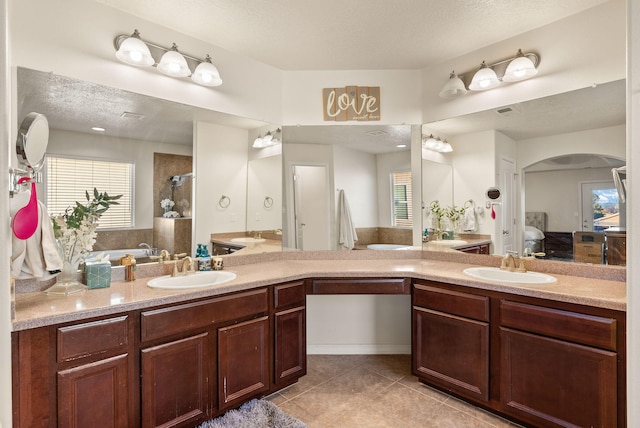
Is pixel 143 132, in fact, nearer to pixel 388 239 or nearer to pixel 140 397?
pixel 140 397

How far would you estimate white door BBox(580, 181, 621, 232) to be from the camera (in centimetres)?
202

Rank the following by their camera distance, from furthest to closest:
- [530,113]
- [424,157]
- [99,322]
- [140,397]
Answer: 1. [424,157]
2. [530,113]
3. [140,397]
4. [99,322]

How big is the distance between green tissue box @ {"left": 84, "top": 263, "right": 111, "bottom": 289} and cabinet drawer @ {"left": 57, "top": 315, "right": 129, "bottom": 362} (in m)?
0.40

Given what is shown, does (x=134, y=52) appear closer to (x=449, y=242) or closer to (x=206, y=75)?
A: (x=206, y=75)

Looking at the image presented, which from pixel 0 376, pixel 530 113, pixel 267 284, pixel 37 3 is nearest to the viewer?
pixel 0 376

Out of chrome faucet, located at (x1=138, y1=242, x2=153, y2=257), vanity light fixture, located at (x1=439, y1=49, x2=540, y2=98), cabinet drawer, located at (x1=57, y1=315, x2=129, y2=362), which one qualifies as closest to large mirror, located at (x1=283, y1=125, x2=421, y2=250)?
vanity light fixture, located at (x1=439, y1=49, x2=540, y2=98)

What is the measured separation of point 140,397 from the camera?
1.66 m

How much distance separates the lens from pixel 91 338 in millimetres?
1517

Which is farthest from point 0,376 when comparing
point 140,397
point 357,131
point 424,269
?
point 357,131

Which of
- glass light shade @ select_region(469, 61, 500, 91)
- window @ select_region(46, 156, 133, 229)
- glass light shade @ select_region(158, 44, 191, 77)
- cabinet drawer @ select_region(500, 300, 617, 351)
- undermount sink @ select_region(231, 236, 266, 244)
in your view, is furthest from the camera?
undermount sink @ select_region(231, 236, 266, 244)

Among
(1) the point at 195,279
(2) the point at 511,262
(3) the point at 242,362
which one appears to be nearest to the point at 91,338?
(1) the point at 195,279

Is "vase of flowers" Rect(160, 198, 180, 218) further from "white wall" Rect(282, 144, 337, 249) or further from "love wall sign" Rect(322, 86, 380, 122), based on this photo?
"love wall sign" Rect(322, 86, 380, 122)

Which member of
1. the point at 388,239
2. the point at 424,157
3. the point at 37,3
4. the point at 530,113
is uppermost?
the point at 37,3

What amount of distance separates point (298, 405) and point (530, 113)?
2526 millimetres
